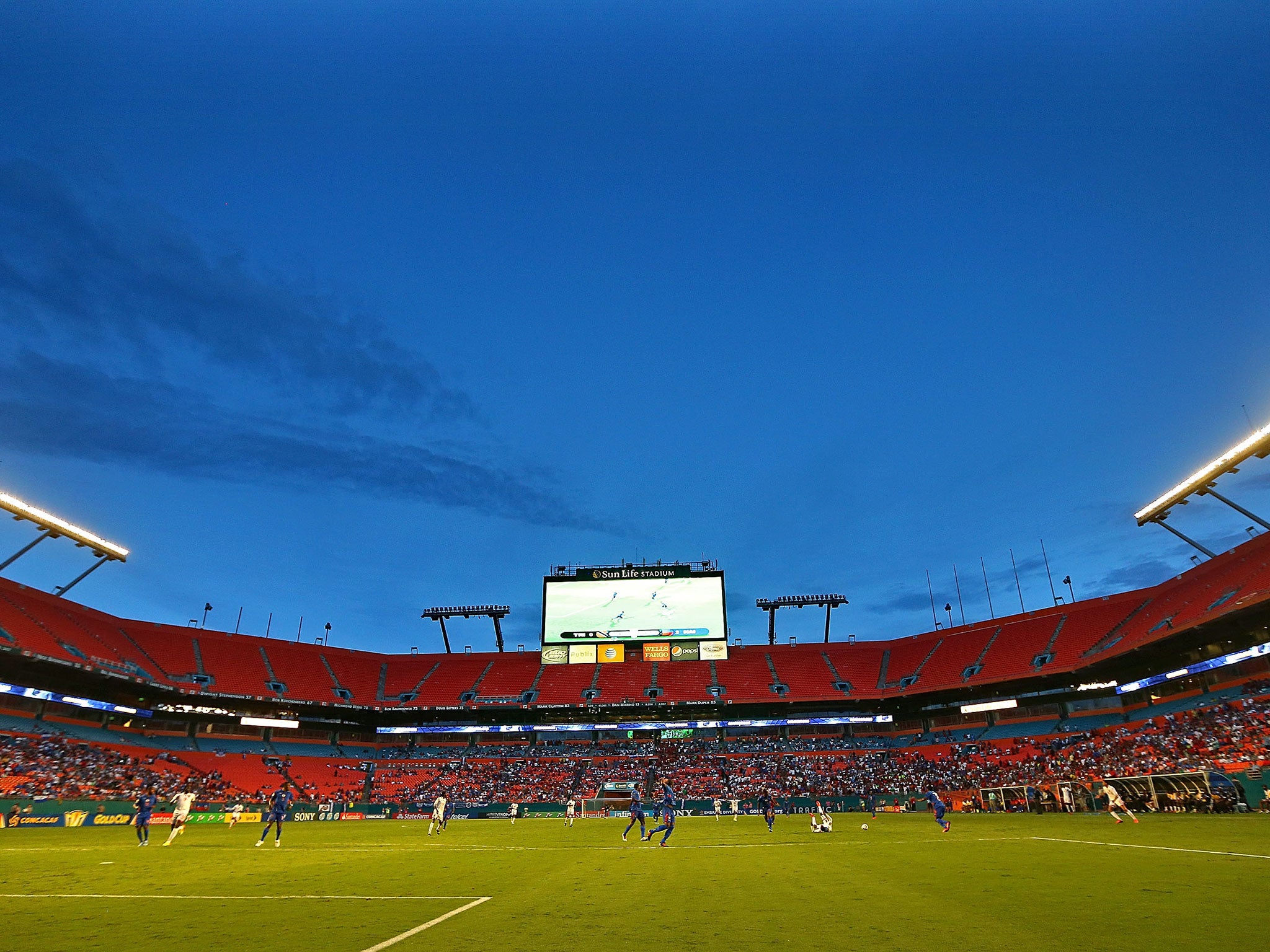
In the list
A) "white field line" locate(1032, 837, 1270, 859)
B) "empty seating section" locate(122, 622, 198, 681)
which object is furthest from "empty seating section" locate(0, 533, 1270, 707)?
"white field line" locate(1032, 837, 1270, 859)

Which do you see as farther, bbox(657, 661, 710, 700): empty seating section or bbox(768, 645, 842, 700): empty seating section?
bbox(657, 661, 710, 700): empty seating section

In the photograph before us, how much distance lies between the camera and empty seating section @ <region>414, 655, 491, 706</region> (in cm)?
7631

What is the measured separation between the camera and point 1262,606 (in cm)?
4053


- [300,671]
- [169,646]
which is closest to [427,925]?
[169,646]

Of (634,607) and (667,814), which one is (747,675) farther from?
(667,814)

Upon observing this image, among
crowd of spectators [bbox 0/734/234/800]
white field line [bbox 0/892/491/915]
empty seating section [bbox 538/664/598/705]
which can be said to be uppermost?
empty seating section [bbox 538/664/598/705]

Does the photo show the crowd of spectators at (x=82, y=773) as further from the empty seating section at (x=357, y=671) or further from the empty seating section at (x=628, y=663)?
the empty seating section at (x=357, y=671)

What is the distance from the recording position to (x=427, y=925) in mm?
9867

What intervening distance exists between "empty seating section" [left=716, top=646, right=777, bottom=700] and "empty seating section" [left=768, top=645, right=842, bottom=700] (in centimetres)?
145

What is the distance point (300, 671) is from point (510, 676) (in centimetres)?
2292

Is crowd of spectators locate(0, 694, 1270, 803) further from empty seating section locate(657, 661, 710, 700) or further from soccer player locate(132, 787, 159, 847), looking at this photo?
soccer player locate(132, 787, 159, 847)

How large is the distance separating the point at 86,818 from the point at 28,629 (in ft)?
64.3

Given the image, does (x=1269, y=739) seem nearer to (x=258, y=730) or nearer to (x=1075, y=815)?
(x=1075, y=815)

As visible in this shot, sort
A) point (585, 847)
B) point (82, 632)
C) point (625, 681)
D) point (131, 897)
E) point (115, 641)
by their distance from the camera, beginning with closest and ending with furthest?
point (131, 897) → point (585, 847) → point (82, 632) → point (115, 641) → point (625, 681)
